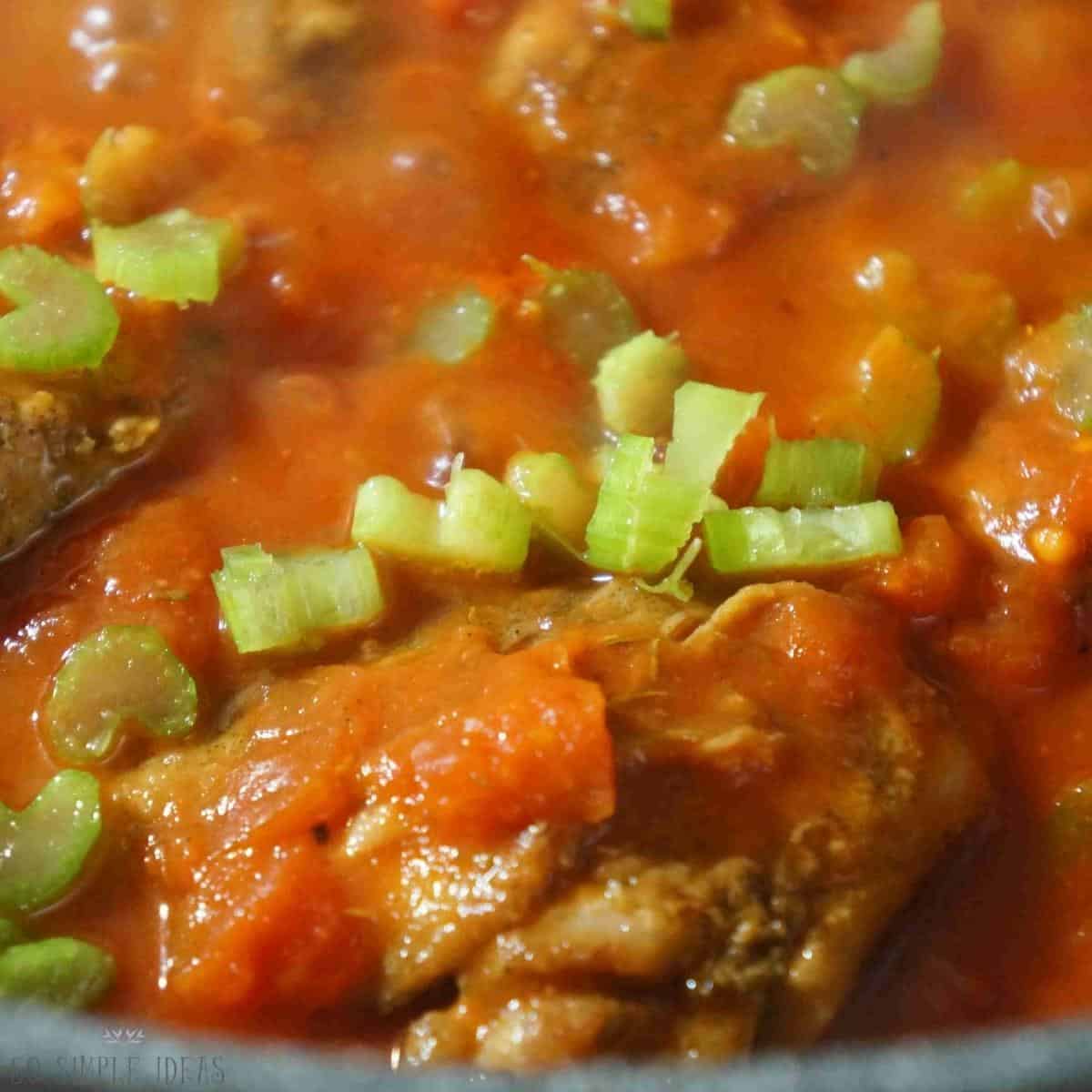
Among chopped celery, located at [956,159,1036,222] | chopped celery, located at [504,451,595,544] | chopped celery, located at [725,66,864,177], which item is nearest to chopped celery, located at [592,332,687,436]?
chopped celery, located at [504,451,595,544]

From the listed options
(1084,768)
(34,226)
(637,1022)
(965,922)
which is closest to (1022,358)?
(1084,768)

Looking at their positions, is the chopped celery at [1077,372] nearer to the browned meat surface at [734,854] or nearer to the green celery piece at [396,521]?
the browned meat surface at [734,854]

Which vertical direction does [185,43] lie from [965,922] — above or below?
above

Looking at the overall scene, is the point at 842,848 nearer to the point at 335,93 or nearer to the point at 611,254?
the point at 611,254

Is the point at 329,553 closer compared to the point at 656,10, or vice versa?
the point at 329,553

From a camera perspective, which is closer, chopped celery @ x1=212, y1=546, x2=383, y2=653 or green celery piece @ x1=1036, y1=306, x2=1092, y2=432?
chopped celery @ x1=212, y1=546, x2=383, y2=653

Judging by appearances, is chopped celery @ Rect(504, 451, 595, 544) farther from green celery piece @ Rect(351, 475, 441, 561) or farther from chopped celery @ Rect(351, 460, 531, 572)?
green celery piece @ Rect(351, 475, 441, 561)

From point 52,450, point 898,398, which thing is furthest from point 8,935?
point 898,398

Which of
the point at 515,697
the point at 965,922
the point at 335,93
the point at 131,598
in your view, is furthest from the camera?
the point at 335,93
